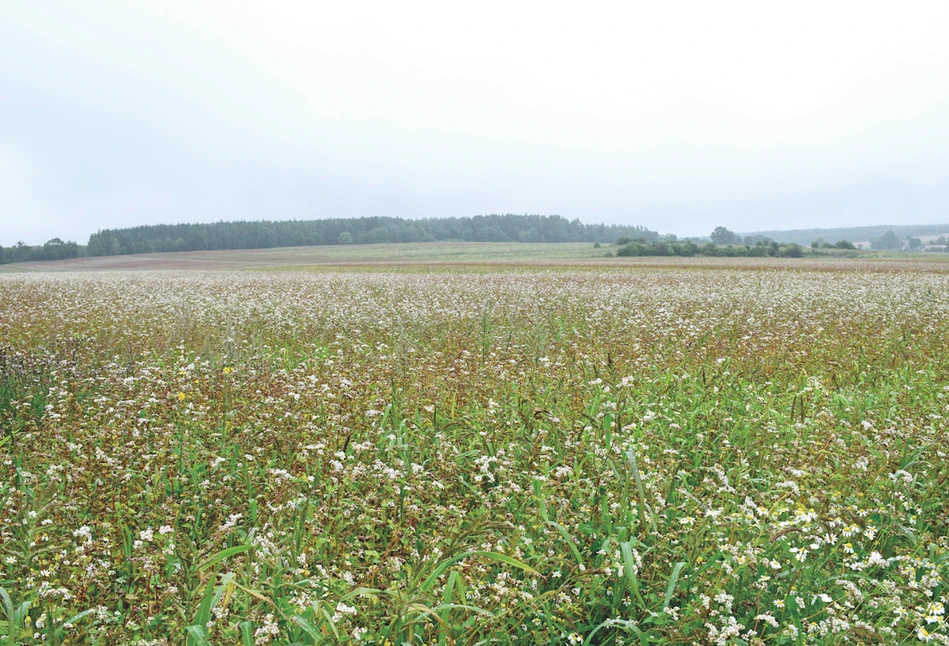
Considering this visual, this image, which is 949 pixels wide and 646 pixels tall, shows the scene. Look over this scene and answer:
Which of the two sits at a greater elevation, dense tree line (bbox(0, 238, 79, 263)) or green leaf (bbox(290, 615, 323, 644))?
dense tree line (bbox(0, 238, 79, 263))

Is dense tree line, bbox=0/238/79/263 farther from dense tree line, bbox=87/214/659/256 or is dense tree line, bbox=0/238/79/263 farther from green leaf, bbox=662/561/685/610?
green leaf, bbox=662/561/685/610

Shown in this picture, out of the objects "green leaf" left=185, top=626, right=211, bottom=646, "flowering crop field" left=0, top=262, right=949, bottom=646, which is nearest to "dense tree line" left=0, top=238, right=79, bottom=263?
"flowering crop field" left=0, top=262, right=949, bottom=646

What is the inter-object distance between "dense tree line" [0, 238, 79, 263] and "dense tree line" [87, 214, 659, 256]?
20.8 ft

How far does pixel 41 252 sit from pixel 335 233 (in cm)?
6591

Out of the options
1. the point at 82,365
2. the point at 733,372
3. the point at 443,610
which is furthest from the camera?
the point at 733,372

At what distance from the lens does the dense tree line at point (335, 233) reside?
436ft

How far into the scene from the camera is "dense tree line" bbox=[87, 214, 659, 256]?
436 feet

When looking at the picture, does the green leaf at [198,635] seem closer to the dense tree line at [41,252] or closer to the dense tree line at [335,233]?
the dense tree line at [41,252]

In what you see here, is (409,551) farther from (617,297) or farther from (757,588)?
(617,297)

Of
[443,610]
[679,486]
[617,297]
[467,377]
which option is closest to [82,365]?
[467,377]

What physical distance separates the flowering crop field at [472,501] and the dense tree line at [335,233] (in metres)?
140

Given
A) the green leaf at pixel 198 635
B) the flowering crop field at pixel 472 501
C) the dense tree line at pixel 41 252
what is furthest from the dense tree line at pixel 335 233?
the green leaf at pixel 198 635

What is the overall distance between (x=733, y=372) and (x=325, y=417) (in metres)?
6.16

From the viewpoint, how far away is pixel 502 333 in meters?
10.8
